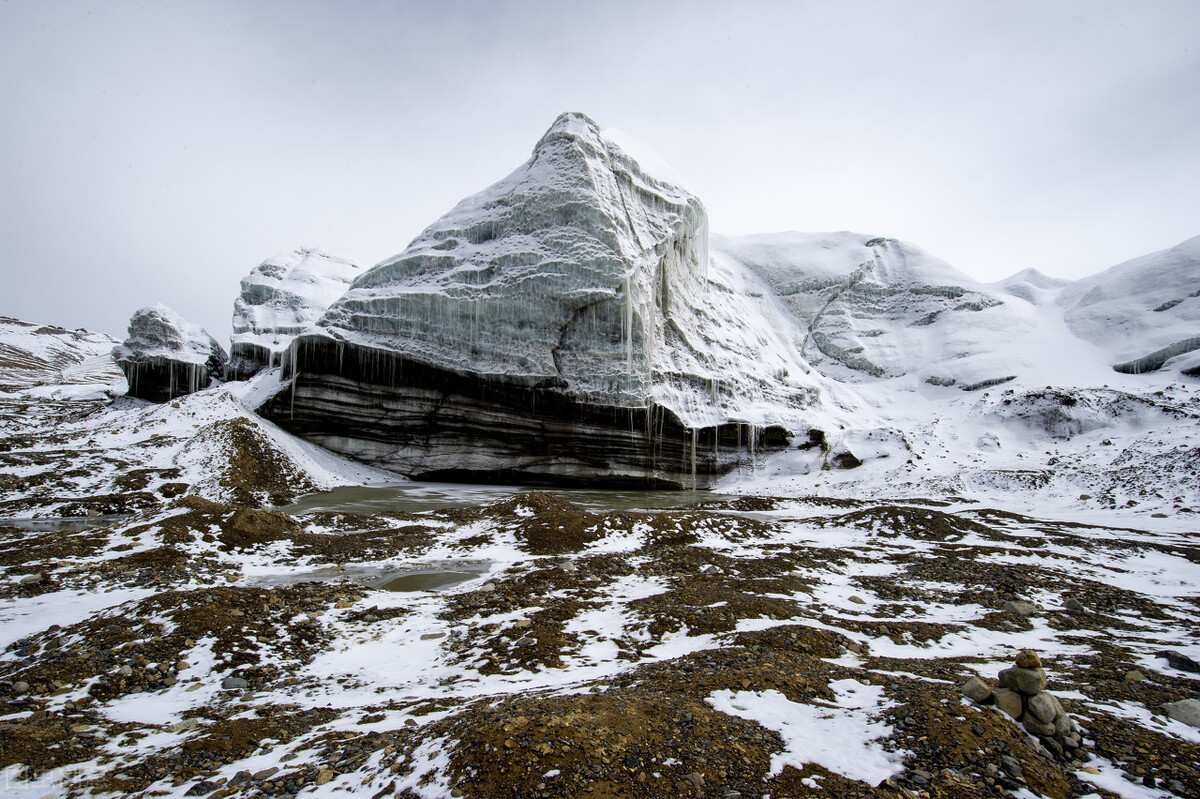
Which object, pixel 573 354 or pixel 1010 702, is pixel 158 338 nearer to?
pixel 573 354

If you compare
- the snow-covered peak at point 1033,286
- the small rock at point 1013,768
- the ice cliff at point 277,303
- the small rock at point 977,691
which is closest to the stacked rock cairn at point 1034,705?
the small rock at point 977,691

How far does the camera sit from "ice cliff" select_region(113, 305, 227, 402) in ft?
156

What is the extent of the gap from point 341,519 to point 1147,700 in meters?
16.8

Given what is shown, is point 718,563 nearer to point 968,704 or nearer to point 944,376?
point 968,704

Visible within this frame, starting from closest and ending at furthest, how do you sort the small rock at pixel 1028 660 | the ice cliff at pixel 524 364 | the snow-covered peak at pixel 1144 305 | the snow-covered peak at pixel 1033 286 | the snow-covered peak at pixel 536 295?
the small rock at pixel 1028 660 → the ice cliff at pixel 524 364 → the snow-covered peak at pixel 536 295 → the snow-covered peak at pixel 1144 305 → the snow-covered peak at pixel 1033 286

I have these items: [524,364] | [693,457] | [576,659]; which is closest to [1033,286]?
[693,457]

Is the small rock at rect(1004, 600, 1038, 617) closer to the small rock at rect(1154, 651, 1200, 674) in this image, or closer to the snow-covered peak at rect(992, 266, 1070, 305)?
the small rock at rect(1154, 651, 1200, 674)

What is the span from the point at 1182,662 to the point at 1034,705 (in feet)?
13.0

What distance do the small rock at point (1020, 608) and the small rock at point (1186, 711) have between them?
4.34m

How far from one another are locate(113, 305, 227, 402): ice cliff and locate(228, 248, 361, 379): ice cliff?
3.55 meters

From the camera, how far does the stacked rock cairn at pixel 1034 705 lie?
4008mm

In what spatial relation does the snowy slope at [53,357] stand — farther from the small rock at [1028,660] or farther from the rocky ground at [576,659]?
the small rock at [1028,660]

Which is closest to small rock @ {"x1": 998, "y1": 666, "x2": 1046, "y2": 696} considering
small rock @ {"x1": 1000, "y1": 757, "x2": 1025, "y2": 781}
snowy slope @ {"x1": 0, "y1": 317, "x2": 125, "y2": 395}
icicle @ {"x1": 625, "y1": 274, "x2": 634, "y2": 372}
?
small rock @ {"x1": 1000, "y1": 757, "x2": 1025, "y2": 781}

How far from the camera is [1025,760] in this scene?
3.76 m
